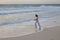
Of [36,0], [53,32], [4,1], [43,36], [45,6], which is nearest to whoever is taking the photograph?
[43,36]

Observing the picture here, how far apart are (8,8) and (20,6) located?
26.5 inches

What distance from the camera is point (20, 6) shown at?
212 inches

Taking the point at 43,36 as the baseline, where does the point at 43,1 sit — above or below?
above

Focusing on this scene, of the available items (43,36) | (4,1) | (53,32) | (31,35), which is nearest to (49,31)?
(53,32)

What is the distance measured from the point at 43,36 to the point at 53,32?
25cm

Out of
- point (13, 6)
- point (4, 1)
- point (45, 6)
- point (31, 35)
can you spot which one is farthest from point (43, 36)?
point (45, 6)

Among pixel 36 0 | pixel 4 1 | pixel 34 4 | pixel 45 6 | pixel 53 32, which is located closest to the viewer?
pixel 53 32

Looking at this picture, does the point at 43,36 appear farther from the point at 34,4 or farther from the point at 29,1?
the point at 34,4

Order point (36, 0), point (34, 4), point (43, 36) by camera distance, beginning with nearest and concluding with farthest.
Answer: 1. point (43, 36)
2. point (36, 0)
3. point (34, 4)

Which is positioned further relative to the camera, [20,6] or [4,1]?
[20,6]

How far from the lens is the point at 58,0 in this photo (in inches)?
214

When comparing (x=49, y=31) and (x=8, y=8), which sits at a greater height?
(x=8, y=8)

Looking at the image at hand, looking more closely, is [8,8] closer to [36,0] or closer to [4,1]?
[4,1]

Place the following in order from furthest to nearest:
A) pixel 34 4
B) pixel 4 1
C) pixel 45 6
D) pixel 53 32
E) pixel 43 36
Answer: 1. pixel 45 6
2. pixel 34 4
3. pixel 4 1
4. pixel 53 32
5. pixel 43 36
